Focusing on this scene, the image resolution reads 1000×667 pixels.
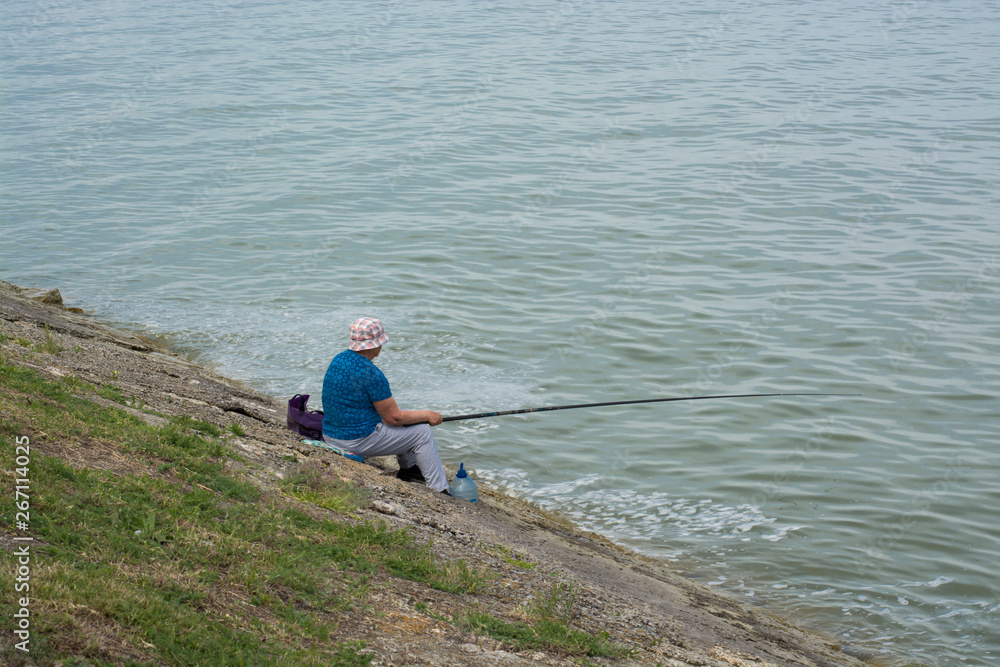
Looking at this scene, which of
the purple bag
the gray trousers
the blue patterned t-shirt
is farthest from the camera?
the purple bag

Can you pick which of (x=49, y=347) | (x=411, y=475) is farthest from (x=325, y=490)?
(x=49, y=347)

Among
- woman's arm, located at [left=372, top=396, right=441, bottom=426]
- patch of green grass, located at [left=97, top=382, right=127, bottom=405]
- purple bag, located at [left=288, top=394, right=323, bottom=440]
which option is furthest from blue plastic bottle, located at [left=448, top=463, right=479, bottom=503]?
patch of green grass, located at [left=97, top=382, right=127, bottom=405]

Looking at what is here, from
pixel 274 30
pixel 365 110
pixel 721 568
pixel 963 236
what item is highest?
pixel 274 30

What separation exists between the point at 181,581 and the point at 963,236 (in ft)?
43.3

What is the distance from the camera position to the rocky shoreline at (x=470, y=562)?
14.9 ft

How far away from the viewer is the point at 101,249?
49.4ft

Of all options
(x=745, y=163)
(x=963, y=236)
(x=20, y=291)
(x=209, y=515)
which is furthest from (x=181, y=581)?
(x=745, y=163)

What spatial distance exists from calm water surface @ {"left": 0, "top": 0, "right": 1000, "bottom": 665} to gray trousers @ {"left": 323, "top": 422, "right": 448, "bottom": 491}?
1.63 metres

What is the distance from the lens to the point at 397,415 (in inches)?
271

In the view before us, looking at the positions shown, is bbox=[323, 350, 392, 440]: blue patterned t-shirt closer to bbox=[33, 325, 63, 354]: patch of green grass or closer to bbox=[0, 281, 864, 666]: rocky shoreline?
bbox=[0, 281, 864, 666]: rocky shoreline

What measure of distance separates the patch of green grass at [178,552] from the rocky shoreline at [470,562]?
0.15m

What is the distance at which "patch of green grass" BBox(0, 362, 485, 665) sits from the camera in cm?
378

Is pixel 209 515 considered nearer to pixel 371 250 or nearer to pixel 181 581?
pixel 181 581

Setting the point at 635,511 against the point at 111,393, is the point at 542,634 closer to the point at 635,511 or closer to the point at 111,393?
the point at 111,393
